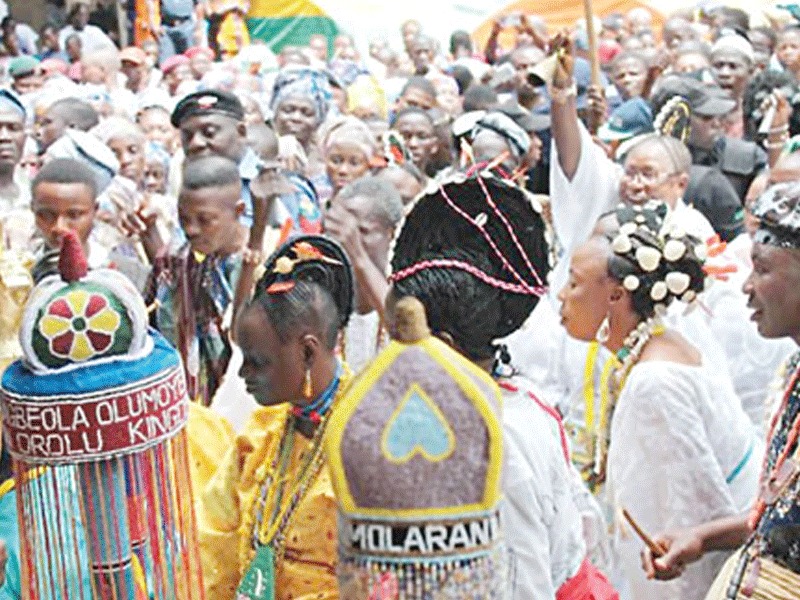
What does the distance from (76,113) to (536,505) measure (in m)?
7.36

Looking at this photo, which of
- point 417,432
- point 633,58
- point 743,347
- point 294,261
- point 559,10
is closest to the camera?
point 417,432

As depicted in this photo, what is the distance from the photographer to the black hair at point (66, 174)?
5.66m

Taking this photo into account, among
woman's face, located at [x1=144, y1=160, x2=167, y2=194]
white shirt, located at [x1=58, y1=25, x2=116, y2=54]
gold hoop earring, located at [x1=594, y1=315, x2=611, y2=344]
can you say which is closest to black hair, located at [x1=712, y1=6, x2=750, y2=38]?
white shirt, located at [x1=58, y1=25, x2=116, y2=54]

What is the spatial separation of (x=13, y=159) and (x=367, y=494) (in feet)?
20.2

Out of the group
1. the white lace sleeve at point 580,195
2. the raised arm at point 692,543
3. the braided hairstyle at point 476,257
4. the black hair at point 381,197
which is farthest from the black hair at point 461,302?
the white lace sleeve at point 580,195

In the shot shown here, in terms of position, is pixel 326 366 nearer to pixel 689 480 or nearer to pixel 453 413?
pixel 689 480

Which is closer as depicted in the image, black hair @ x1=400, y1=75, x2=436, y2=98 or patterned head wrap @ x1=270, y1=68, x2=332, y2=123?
patterned head wrap @ x1=270, y1=68, x2=332, y2=123

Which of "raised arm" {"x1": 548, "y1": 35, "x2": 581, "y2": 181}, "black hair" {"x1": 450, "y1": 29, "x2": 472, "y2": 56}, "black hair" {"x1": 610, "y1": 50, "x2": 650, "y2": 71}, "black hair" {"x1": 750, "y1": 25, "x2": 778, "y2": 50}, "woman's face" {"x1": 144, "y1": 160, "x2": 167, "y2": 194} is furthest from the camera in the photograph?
"black hair" {"x1": 450, "y1": 29, "x2": 472, "y2": 56}

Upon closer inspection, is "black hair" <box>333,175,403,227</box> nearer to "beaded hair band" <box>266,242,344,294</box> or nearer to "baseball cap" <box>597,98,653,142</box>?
"beaded hair band" <box>266,242,344,294</box>

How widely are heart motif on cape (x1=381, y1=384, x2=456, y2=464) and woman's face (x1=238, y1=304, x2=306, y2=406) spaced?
5.26ft

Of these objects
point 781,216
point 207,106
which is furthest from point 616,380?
point 207,106

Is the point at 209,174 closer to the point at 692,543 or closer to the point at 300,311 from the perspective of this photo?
the point at 300,311

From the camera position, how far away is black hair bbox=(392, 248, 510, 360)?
2844 millimetres

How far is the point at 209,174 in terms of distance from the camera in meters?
5.48
